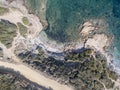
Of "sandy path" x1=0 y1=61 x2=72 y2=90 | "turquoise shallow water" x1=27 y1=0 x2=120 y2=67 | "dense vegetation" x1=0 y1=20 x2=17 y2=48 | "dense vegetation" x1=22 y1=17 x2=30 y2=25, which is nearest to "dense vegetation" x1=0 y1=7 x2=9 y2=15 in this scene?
"dense vegetation" x1=0 y1=20 x2=17 y2=48

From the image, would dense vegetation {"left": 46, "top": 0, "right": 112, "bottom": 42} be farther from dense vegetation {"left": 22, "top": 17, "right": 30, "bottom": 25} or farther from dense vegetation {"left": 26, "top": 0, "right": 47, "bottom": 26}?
dense vegetation {"left": 22, "top": 17, "right": 30, "bottom": 25}

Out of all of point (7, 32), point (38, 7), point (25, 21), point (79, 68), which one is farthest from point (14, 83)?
point (38, 7)

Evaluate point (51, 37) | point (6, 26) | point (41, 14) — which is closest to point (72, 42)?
point (51, 37)

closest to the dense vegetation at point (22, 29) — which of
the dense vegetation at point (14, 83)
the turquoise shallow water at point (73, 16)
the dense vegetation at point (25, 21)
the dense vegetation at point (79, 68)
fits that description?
the dense vegetation at point (25, 21)

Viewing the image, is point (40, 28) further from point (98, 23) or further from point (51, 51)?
point (98, 23)

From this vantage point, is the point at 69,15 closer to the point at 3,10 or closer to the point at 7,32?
the point at 7,32

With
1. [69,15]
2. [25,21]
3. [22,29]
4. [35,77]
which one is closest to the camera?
[35,77]
